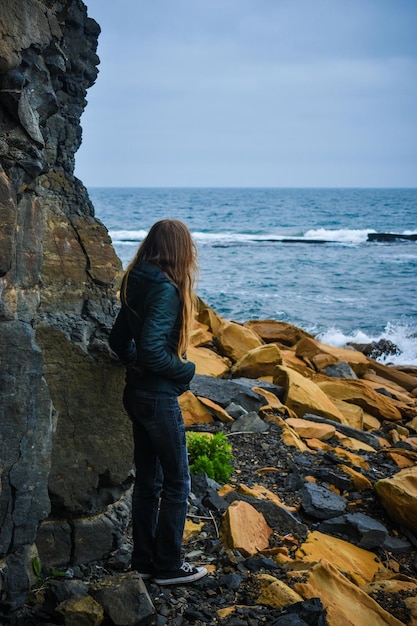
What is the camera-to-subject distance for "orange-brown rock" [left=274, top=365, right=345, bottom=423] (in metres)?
7.29

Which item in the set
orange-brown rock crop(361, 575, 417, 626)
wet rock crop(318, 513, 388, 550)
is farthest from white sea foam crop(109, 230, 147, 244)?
orange-brown rock crop(361, 575, 417, 626)

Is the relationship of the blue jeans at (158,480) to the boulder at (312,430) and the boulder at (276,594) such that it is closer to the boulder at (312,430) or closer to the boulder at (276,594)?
the boulder at (276,594)

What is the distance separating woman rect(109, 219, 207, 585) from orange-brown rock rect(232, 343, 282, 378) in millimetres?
4668

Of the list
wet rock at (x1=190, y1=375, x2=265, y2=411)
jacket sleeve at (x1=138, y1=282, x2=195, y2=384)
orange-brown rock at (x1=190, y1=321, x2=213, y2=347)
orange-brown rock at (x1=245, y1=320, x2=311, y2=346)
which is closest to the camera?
jacket sleeve at (x1=138, y1=282, x2=195, y2=384)

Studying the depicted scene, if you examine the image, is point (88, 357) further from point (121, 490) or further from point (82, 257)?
point (121, 490)

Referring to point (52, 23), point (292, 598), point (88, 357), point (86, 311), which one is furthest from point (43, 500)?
point (52, 23)

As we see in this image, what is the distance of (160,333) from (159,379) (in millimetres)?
271

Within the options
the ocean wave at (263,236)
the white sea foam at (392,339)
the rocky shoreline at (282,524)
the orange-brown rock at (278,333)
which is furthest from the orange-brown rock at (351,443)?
the ocean wave at (263,236)

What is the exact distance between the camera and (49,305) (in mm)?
3752

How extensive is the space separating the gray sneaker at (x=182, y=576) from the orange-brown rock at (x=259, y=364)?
4.71 m

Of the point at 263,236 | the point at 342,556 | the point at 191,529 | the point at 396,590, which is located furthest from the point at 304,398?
the point at 263,236

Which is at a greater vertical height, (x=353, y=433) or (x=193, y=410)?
(x=193, y=410)

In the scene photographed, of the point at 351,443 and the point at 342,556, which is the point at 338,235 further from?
the point at 342,556

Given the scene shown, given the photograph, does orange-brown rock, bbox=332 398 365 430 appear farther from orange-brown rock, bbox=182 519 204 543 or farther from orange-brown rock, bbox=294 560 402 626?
orange-brown rock, bbox=294 560 402 626
